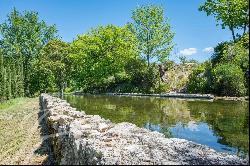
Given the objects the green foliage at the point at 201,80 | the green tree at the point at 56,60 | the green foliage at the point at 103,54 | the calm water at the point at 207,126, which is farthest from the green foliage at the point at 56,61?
the calm water at the point at 207,126

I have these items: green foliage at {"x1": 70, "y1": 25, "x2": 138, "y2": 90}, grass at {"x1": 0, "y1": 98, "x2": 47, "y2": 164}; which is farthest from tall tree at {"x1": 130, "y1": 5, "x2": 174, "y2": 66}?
grass at {"x1": 0, "y1": 98, "x2": 47, "y2": 164}

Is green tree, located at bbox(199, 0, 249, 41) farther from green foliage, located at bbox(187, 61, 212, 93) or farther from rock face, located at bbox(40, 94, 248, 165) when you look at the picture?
rock face, located at bbox(40, 94, 248, 165)

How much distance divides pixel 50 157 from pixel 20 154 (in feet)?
5.76

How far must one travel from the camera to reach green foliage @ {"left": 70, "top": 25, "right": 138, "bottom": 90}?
64.8 m

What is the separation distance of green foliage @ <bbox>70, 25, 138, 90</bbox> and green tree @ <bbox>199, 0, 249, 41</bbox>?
61.1 ft

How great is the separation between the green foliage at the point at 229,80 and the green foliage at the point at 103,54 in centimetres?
2541

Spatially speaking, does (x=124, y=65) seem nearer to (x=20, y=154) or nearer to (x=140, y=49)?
(x=140, y=49)

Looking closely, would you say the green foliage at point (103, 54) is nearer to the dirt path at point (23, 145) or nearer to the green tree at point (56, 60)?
the green tree at point (56, 60)

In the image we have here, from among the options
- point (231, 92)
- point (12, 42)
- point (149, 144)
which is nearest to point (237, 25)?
point (231, 92)

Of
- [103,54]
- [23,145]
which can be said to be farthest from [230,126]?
[103,54]

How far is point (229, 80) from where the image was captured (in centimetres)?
3791

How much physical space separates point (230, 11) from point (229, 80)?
11870 millimetres

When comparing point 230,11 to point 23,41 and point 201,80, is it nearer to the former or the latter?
point 201,80

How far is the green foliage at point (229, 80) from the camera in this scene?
36812mm
